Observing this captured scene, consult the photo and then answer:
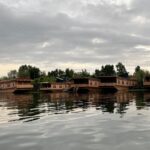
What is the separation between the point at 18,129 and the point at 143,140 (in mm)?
6156

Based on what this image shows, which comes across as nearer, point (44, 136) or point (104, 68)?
point (44, 136)

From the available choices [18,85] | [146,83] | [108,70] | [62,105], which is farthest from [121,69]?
[62,105]

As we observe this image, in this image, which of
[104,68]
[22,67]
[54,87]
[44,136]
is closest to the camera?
[44,136]

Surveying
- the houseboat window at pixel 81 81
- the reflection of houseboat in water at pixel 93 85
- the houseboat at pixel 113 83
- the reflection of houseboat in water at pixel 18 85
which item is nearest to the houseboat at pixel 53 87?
the reflection of houseboat in water at pixel 93 85

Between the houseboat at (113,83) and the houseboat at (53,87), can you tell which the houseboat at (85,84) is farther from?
the houseboat at (53,87)

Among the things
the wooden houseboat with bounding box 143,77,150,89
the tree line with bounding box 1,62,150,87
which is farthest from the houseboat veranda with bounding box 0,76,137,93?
the tree line with bounding box 1,62,150,87

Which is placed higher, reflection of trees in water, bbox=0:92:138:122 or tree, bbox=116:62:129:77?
tree, bbox=116:62:129:77

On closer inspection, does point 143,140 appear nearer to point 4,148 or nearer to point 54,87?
point 4,148

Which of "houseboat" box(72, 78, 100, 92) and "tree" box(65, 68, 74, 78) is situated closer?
"houseboat" box(72, 78, 100, 92)

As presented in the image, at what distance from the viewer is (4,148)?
11.6 meters

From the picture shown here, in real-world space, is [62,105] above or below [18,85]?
below

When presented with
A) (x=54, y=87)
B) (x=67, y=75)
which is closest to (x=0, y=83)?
(x=54, y=87)

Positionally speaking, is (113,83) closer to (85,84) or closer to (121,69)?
(85,84)

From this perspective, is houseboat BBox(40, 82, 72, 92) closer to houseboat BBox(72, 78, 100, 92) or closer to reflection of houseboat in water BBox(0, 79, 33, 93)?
reflection of houseboat in water BBox(0, 79, 33, 93)
